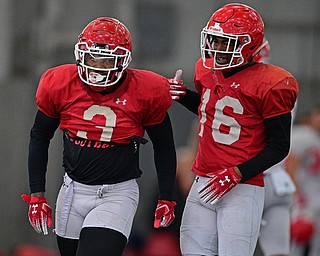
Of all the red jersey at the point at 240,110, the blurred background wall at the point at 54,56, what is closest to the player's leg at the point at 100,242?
the red jersey at the point at 240,110

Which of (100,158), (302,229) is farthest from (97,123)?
(302,229)

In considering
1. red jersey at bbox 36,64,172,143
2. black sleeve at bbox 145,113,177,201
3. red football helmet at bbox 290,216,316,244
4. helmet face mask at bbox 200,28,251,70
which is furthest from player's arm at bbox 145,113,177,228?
red football helmet at bbox 290,216,316,244

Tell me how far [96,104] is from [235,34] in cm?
66

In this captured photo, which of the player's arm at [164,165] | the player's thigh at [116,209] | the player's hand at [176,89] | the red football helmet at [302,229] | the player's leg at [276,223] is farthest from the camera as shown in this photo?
the red football helmet at [302,229]

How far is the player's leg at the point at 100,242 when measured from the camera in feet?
14.0

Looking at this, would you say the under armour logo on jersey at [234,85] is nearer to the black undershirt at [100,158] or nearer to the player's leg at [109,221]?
the black undershirt at [100,158]

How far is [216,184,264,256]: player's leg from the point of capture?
4480 millimetres

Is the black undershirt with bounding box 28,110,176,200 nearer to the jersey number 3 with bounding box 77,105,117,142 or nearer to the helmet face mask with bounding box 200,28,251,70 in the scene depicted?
the jersey number 3 with bounding box 77,105,117,142

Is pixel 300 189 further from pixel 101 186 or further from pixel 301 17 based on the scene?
pixel 101 186

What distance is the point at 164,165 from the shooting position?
183 inches

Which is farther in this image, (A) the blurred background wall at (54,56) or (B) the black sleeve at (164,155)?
(A) the blurred background wall at (54,56)

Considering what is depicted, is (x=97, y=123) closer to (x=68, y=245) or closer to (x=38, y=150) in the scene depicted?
(x=38, y=150)

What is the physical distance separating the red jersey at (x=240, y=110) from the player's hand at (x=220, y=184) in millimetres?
83

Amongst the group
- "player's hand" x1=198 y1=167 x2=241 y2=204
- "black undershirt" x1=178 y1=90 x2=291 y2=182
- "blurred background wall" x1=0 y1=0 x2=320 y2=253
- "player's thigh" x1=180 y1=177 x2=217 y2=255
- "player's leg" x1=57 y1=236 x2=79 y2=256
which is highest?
"black undershirt" x1=178 y1=90 x2=291 y2=182
